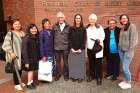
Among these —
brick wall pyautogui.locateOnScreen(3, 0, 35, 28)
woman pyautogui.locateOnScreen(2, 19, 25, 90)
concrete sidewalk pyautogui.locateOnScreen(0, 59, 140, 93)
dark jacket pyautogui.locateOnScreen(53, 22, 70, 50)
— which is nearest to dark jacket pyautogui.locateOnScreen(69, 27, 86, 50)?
dark jacket pyautogui.locateOnScreen(53, 22, 70, 50)

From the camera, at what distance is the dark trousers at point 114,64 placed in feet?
26.6

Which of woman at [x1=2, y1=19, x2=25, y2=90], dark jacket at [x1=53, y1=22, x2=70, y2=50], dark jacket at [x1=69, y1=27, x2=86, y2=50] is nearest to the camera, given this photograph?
woman at [x1=2, y1=19, x2=25, y2=90]

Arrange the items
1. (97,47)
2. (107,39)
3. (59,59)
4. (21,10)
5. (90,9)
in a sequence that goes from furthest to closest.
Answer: (21,10)
(90,9)
(59,59)
(107,39)
(97,47)

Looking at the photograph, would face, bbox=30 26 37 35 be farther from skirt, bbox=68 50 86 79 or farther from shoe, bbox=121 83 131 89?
shoe, bbox=121 83 131 89

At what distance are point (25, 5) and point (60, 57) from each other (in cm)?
255

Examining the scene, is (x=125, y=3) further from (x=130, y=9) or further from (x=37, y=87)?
(x=37, y=87)

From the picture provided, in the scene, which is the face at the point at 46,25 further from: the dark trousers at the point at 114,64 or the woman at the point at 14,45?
the dark trousers at the point at 114,64

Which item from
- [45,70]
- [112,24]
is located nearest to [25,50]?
[45,70]

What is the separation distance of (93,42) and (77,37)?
39cm

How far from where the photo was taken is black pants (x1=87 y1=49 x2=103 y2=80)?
26.1 feet

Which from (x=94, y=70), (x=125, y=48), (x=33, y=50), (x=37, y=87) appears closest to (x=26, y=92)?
(x=37, y=87)

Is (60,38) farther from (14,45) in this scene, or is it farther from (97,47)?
(14,45)

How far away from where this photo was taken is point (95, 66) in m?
8.02

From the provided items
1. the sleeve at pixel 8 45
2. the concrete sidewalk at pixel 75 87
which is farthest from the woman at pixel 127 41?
the sleeve at pixel 8 45
